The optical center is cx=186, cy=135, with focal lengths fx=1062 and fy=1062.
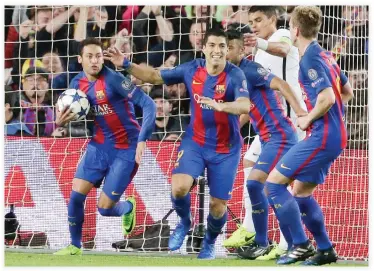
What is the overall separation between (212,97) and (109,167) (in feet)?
4.43

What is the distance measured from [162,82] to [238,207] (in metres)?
2.17

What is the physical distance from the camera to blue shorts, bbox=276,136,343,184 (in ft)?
28.2

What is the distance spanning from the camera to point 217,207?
31.9 feet

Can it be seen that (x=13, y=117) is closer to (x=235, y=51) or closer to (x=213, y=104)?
(x=235, y=51)

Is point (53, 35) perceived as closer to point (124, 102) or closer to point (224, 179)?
point (124, 102)

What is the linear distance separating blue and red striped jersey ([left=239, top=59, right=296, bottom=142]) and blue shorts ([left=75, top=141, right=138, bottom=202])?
131 centimetres

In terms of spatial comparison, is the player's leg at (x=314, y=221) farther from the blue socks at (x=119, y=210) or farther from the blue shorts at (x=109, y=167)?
the blue socks at (x=119, y=210)

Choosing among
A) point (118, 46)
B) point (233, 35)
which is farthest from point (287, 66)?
point (118, 46)

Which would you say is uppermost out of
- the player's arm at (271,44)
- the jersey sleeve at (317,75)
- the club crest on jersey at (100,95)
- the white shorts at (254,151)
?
the player's arm at (271,44)

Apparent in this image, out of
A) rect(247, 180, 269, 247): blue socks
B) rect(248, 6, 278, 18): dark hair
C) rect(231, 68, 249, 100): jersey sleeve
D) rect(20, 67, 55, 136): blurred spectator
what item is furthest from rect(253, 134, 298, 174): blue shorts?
rect(20, 67, 55, 136): blurred spectator

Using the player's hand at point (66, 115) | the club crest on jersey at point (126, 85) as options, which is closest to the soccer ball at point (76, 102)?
the player's hand at point (66, 115)

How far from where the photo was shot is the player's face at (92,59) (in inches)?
393

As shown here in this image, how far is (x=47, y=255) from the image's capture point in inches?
400

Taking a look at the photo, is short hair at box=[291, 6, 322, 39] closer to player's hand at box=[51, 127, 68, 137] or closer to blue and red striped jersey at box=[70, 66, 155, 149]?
blue and red striped jersey at box=[70, 66, 155, 149]
